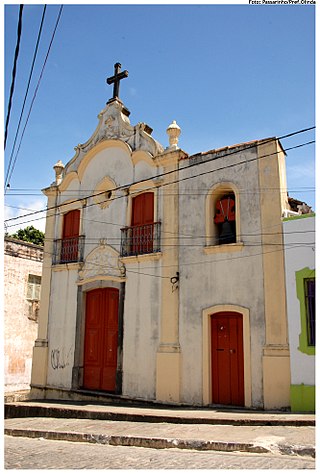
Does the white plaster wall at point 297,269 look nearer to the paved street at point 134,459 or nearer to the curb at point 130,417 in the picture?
the curb at point 130,417

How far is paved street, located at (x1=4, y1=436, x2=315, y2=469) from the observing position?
5914mm

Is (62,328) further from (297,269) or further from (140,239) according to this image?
(297,269)

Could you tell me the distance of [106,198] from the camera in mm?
14195

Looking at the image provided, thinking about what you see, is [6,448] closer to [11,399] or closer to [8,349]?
[11,399]

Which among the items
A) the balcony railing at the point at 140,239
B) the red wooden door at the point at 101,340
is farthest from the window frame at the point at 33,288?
the balcony railing at the point at 140,239

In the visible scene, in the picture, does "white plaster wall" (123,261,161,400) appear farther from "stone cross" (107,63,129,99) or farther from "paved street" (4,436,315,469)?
"stone cross" (107,63,129,99)

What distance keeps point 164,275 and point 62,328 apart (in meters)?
4.34

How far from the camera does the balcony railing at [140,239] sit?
12.5 metres

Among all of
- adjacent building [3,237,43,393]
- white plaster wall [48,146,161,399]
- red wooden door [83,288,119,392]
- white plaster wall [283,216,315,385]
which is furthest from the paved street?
adjacent building [3,237,43,393]

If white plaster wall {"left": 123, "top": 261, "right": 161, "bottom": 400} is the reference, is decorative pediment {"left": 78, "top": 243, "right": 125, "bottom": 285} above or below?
above

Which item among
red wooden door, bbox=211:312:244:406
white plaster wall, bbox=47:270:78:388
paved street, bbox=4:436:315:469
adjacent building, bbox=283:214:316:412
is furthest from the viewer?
white plaster wall, bbox=47:270:78:388

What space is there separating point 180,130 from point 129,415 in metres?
7.85

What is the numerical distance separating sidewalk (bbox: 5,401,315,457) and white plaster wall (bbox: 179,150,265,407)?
3.82 ft

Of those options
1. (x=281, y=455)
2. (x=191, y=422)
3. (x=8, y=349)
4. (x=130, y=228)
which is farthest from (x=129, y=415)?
(x=8, y=349)
